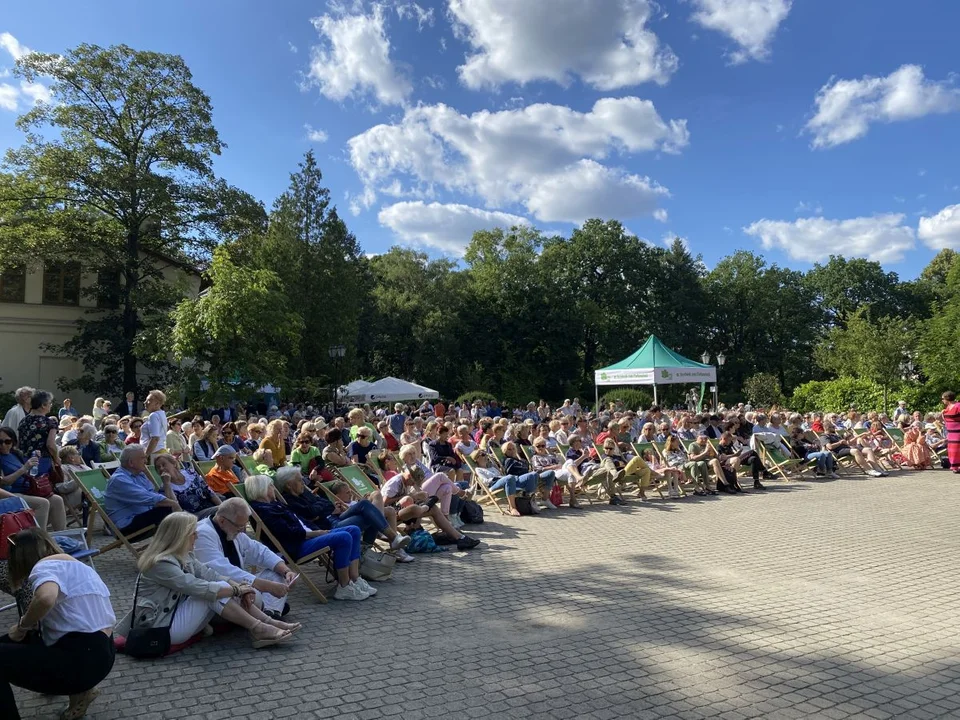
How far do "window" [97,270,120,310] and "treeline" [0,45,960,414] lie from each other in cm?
8

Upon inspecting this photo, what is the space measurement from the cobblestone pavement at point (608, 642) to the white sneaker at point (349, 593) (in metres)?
0.10

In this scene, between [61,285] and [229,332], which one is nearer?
[229,332]

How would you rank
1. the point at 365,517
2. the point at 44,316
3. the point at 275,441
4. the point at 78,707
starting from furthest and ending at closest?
the point at 44,316, the point at 275,441, the point at 365,517, the point at 78,707

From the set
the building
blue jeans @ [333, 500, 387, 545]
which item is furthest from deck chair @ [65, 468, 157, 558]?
the building

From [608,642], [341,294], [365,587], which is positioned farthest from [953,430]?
[341,294]

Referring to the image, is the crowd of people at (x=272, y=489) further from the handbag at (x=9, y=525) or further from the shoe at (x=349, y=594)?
the handbag at (x=9, y=525)

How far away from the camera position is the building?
28297 millimetres

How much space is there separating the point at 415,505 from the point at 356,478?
137cm

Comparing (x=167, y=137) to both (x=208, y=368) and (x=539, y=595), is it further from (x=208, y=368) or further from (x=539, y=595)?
(x=539, y=595)

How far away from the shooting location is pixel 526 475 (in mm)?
10062

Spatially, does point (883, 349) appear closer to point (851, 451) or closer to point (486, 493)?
point (851, 451)

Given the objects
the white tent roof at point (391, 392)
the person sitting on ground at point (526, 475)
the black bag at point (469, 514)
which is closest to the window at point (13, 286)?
the white tent roof at point (391, 392)

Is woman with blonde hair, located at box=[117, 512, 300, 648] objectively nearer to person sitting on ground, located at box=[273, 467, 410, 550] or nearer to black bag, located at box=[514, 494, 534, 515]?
person sitting on ground, located at box=[273, 467, 410, 550]

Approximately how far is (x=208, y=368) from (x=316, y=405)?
449 inches
